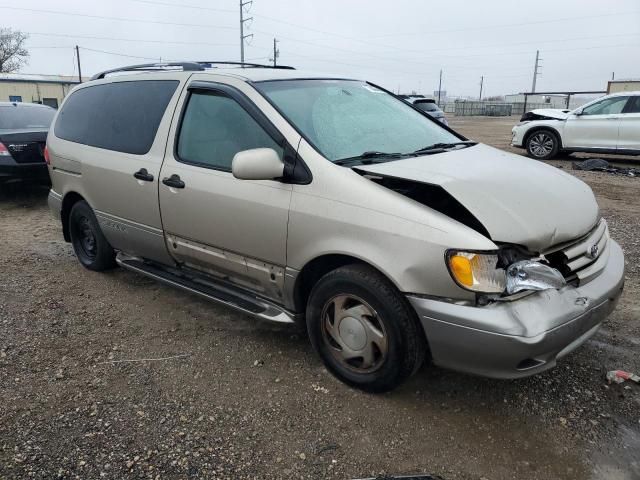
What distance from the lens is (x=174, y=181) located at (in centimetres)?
350

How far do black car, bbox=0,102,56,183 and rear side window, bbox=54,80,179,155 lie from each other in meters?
2.85

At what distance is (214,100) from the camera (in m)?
3.43

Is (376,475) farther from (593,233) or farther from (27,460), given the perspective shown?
(593,233)

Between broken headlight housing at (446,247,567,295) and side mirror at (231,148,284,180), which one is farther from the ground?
side mirror at (231,148,284,180)

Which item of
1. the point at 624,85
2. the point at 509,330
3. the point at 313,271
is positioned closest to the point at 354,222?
the point at 313,271

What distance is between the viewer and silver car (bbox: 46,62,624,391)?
2.43 metres

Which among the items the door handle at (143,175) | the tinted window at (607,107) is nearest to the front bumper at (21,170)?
the door handle at (143,175)

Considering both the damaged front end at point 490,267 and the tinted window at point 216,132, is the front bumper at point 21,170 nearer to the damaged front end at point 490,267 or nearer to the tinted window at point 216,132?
the tinted window at point 216,132

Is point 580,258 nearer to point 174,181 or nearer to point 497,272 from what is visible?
point 497,272

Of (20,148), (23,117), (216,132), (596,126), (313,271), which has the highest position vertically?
(216,132)

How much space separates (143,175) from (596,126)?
1090cm

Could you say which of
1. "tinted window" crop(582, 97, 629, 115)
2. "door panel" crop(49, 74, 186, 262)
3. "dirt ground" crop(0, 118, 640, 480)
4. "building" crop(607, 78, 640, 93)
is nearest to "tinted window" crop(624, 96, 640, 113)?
"tinted window" crop(582, 97, 629, 115)

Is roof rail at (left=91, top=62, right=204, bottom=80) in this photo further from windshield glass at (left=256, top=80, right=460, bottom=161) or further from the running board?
the running board

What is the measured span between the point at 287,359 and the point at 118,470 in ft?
4.03
